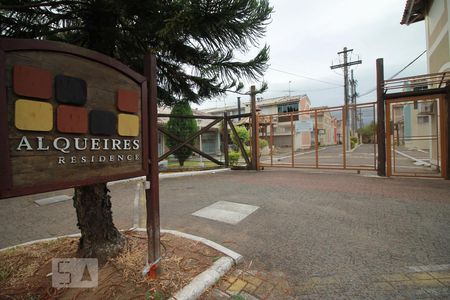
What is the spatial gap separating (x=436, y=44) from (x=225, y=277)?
11640 mm

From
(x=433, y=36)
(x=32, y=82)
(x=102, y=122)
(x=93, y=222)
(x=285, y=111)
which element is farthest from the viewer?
(x=285, y=111)

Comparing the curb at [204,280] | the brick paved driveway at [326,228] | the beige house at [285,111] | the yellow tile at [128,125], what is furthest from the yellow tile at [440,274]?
the beige house at [285,111]

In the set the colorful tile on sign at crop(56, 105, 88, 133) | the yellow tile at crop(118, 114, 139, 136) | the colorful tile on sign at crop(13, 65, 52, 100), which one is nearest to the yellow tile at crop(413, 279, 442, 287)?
the yellow tile at crop(118, 114, 139, 136)

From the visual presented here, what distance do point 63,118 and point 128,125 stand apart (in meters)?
0.53

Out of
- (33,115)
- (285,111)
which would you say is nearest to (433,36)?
(33,115)

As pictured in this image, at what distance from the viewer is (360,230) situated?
3.59 meters

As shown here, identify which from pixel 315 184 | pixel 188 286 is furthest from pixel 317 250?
pixel 315 184

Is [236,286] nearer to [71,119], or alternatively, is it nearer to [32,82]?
[71,119]

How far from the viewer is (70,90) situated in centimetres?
167

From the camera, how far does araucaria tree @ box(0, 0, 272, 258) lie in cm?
212

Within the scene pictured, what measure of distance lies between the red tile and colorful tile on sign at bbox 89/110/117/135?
0.12 metres

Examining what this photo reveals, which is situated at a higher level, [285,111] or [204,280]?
[285,111]

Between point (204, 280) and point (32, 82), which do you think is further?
point (204, 280)

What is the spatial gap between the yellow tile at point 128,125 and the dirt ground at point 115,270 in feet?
4.59
